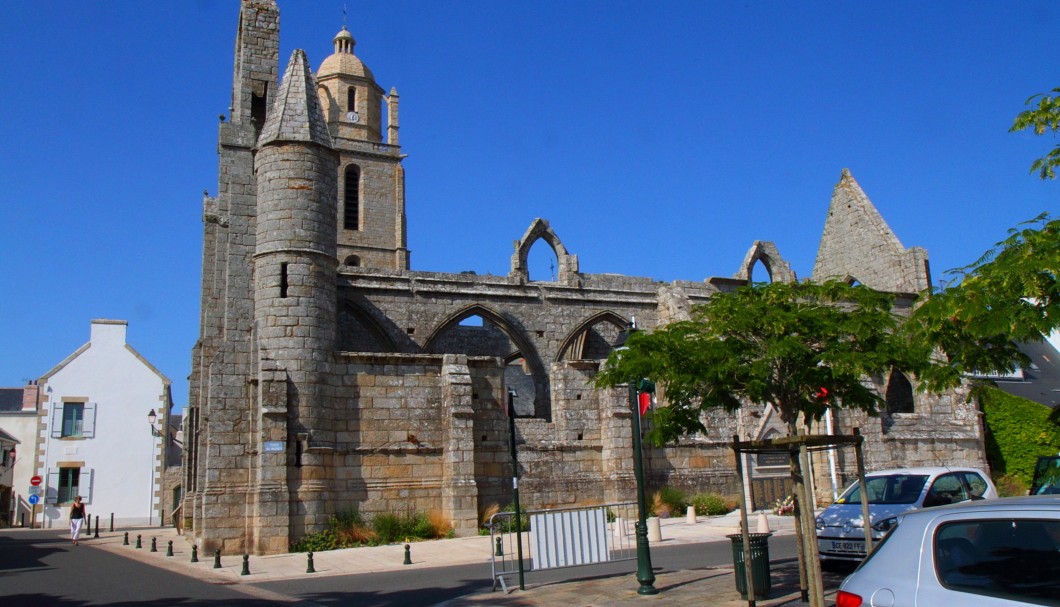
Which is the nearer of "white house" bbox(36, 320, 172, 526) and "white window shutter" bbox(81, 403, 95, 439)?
"white house" bbox(36, 320, 172, 526)

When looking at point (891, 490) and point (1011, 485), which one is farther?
point (1011, 485)

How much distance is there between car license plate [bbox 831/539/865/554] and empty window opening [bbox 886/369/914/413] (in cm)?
1765

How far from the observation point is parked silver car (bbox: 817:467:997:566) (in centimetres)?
1019

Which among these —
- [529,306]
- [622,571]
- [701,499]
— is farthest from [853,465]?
[622,571]

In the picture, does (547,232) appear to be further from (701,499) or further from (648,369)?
(648,369)

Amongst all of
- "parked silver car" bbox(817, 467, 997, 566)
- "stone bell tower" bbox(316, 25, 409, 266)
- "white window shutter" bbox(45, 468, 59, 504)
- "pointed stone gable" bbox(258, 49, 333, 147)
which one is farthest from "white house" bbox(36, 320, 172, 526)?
"parked silver car" bbox(817, 467, 997, 566)

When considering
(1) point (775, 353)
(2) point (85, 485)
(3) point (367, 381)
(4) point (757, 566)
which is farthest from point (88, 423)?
(1) point (775, 353)

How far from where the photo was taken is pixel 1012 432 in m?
23.1

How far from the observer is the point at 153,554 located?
1728 cm

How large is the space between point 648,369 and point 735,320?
3.05ft

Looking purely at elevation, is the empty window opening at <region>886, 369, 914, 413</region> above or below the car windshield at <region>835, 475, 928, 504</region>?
above

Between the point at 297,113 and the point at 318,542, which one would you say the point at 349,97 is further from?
the point at 318,542

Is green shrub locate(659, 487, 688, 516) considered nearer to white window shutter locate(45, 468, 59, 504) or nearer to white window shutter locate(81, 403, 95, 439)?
white window shutter locate(81, 403, 95, 439)

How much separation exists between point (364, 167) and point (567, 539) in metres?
31.3
